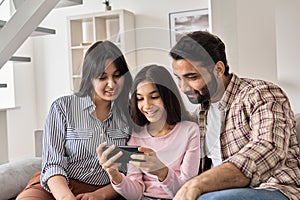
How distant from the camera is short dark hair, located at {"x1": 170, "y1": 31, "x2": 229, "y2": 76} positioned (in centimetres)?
147

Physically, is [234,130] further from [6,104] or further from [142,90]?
[6,104]

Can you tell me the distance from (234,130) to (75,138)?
0.57 meters

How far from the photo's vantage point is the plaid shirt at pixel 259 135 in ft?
4.50

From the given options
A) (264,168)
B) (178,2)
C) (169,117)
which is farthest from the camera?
(178,2)

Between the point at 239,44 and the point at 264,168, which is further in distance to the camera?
the point at 239,44

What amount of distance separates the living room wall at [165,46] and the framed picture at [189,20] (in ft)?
0.17

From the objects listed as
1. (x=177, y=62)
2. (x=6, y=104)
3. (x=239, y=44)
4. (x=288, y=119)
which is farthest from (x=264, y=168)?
(x=6, y=104)

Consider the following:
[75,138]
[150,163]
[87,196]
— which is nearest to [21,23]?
[75,138]

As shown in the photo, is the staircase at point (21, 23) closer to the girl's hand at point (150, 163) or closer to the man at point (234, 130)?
the man at point (234, 130)

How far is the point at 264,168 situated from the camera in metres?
1.38

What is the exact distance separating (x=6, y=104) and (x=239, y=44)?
2736 millimetres

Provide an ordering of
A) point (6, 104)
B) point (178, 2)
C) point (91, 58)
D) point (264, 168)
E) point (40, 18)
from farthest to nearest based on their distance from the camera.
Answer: point (6, 104) → point (178, 2) → point (40, 18) → point (91, 58) → point (264, 168)

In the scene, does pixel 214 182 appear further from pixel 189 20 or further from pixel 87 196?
pixel 189 20

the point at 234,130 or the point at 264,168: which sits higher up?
the point at 234,130
